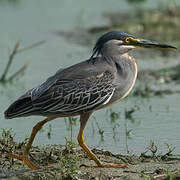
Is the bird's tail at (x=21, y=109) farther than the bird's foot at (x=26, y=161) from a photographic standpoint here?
Yes

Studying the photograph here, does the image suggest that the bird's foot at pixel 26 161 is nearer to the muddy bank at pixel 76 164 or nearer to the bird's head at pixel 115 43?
the muddy bank at pixel 76 164

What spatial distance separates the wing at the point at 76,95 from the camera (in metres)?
6.42

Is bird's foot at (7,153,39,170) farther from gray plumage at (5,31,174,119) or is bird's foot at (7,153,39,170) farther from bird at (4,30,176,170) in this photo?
gray plumage at (5,31,174,119)

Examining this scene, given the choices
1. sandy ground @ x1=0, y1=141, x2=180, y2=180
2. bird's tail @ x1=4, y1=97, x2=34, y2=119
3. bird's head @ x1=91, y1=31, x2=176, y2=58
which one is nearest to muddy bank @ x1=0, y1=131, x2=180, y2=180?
sandy ground @ x1=0, y1=141, x2=180, y2=180

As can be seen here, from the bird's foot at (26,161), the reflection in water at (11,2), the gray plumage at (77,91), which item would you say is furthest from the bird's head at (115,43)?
the reflection in water at (11,2)

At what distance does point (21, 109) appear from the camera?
6422mm

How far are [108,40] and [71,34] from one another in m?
8.03

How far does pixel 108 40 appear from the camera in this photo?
6.89 meters

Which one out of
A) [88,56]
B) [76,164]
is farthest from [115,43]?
[88,56]

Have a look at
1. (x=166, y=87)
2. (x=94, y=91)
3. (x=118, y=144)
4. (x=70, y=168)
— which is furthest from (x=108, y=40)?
(x=166, y=87)

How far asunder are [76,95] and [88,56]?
6.37 m

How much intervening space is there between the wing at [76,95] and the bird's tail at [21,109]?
0.23ft

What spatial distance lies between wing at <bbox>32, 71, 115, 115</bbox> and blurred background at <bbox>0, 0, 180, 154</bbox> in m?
0.49

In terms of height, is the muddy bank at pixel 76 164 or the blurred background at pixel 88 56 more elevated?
the blurred background at pixel 88 56
